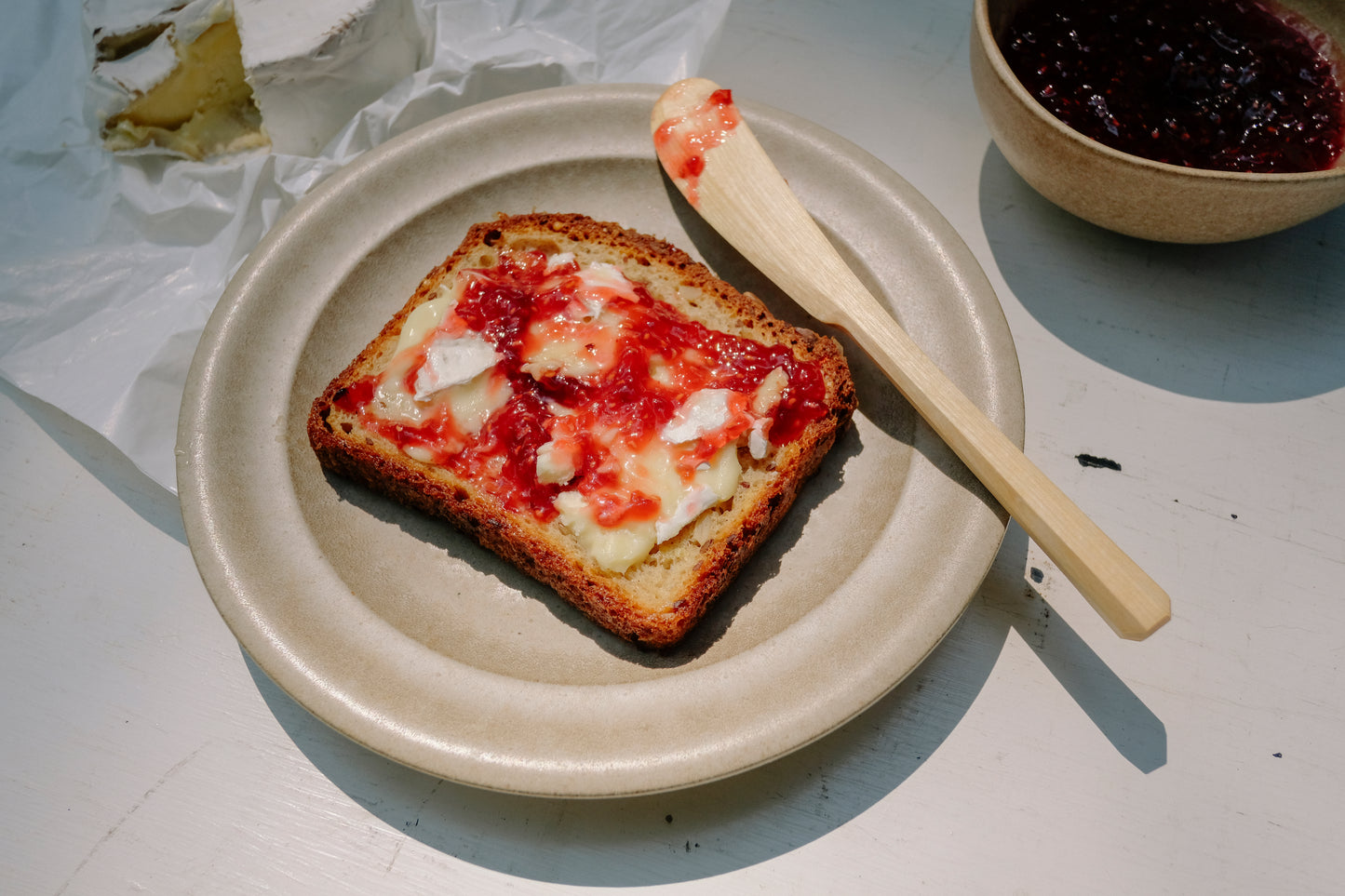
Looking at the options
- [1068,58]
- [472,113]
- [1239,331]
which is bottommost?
[1239,331]

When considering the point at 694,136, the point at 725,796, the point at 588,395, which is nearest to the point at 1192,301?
the point at 694,136

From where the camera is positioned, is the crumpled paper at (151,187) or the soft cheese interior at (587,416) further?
the crumpled paper at (151,187)

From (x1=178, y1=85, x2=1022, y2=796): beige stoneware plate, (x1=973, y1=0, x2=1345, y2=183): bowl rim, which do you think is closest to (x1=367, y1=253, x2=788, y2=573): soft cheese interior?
(x1=178, y1=85, x2=1022, y2=796): beige stoneware plate

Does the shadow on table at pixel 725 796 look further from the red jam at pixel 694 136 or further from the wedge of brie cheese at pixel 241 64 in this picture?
the wedge of brie cheese at pixel 241 64

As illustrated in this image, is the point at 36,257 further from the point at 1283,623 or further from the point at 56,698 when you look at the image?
the point at 1283,623

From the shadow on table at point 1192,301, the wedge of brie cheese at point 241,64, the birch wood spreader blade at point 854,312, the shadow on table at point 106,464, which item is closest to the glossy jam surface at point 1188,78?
the shadow on table at point 1192,301

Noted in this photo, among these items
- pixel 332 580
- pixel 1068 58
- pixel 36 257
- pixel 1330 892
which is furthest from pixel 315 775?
pixel 1068 58

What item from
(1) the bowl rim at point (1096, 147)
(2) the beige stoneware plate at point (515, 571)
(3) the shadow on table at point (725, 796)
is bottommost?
(3) the shadow on table at point (725, 796)
